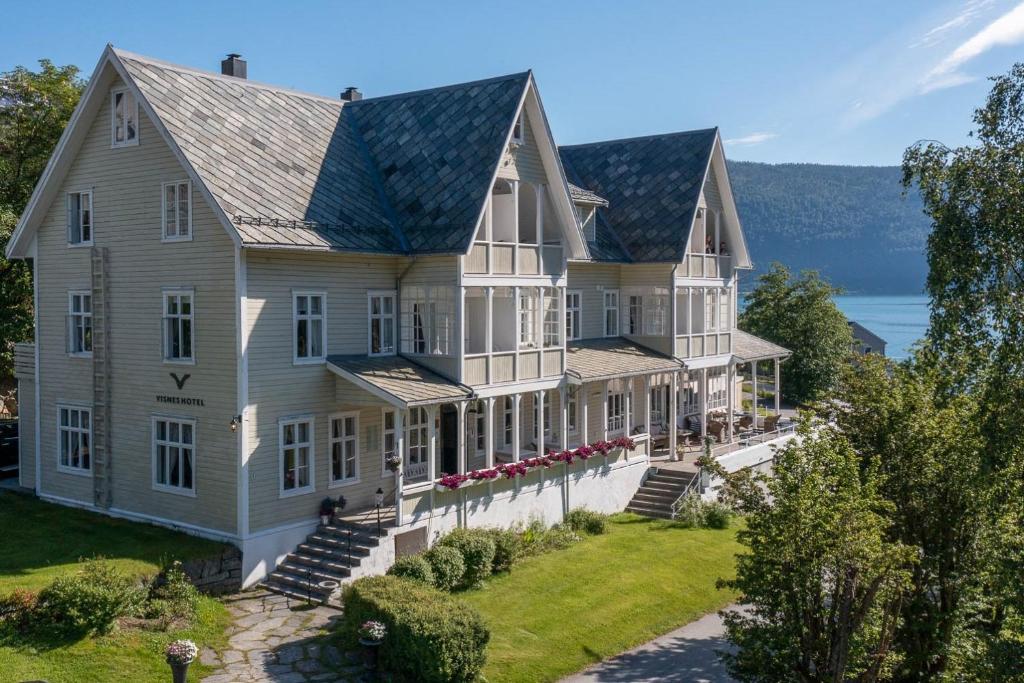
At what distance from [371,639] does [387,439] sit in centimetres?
957

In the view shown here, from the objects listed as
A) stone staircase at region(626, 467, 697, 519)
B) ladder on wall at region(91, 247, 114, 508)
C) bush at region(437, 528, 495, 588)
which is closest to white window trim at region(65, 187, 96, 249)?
ladder on wall at region(91, 247, 114, 508)

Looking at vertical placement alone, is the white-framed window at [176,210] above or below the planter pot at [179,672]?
above

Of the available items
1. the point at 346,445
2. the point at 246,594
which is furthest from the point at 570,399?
the point at 246,594

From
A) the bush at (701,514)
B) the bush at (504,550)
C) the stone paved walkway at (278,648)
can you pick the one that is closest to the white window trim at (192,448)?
the stone paved walkway at (278,648)

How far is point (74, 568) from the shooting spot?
20.0 metres

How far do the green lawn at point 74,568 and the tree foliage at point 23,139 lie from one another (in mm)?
11805

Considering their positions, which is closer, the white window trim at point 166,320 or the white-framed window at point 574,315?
the white window trim at point 166,320

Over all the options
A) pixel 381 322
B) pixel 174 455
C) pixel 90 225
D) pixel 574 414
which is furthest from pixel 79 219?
pixel 574 414

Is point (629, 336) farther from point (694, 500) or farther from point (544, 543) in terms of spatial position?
point (544, 543)

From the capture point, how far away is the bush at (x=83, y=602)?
1702 centimetres

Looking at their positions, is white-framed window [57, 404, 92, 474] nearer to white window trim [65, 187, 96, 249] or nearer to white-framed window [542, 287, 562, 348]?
white window trim [65, 187, 96, 249]

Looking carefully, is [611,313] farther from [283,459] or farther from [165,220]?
[165,220]

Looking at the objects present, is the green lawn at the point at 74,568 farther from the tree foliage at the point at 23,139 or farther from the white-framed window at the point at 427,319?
the tree foliage at the point at 23,139

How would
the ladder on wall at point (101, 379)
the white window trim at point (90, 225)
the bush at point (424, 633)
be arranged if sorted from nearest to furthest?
the bush at point (424, 633) < the ladder on wall at point (101, 379) < the white window trim at point (90, 225)
